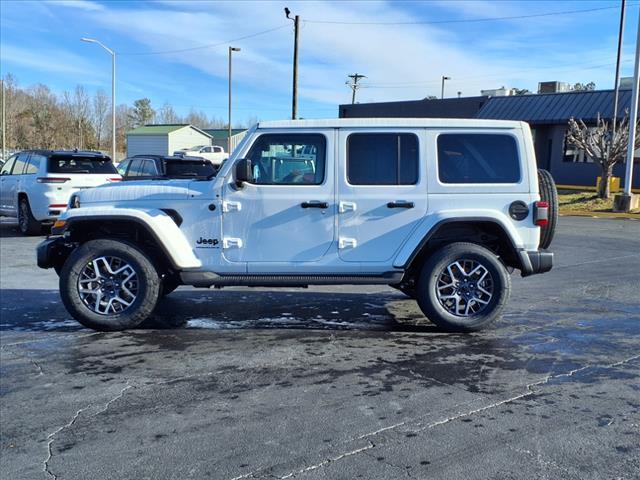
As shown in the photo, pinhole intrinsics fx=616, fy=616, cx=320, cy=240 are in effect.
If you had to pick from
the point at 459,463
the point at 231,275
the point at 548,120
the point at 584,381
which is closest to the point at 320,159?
the point at 231,275

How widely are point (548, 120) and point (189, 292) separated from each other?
27892mm

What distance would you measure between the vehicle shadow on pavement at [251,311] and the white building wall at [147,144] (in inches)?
2241

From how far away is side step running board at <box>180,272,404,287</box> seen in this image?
5871 millimetres

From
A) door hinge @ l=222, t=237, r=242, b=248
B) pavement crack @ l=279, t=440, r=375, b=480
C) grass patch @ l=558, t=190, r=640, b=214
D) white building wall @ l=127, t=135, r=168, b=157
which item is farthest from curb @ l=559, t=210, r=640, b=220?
white building wall @ l=127, t=135, r=168, b=157

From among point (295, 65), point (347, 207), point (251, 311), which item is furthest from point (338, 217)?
point (295, 65)

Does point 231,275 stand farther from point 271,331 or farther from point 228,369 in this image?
point 228,369

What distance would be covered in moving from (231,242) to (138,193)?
1.01 metres

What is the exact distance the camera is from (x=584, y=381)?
4531mm

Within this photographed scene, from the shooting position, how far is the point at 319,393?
4.34 m

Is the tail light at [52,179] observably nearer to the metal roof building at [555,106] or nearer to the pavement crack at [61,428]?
the pavement crack at [61,428]

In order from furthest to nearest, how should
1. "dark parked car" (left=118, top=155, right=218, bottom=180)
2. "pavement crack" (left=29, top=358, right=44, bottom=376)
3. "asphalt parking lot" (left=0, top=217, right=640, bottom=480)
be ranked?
"dark parked car" (left=118, top=155, right=218, bottom=180)
"pavement crack" (left=29, top=358, right=44, bottom=376)
"asphalt parking lot" (left=0, top=217, right=640, bottom=480)

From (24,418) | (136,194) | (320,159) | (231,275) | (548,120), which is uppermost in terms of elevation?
(548,120)

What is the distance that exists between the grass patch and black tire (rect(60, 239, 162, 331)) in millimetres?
18922

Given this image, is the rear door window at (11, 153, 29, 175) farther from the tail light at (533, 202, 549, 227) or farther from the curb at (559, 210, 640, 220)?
the curb at (559, 210, 640, 220)
